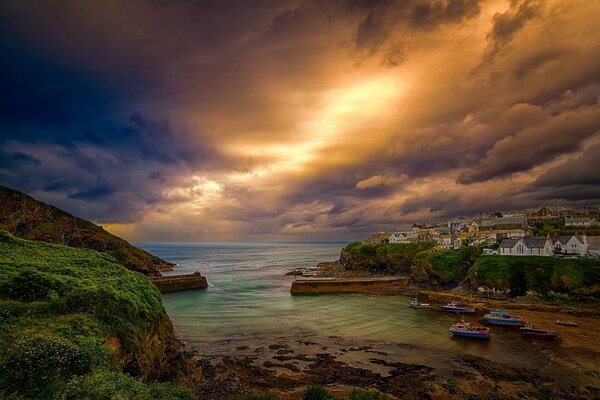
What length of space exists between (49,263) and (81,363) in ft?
40.2

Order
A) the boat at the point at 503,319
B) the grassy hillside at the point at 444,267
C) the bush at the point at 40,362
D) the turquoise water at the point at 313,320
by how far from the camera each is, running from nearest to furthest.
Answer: the bush at the point at 40,362 < the turquoise water at the point at 313,320 < the boat at the point at 503,319 < the grassy hillside at the point at 444,267

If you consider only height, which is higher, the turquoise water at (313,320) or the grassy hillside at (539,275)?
the grassy hillside at (539,275)

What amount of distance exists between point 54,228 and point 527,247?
378 feet

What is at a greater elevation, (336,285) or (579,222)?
(579,222)

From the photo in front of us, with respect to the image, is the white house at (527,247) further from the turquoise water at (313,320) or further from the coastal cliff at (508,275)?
the turquoise water at (313,320)

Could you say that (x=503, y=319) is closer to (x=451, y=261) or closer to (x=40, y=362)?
(x=451, y=261)

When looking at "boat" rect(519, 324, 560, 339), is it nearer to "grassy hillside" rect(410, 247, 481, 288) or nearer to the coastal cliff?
the coastal cliff

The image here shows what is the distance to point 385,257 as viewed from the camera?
98375 mm

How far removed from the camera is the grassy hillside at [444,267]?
233 ft

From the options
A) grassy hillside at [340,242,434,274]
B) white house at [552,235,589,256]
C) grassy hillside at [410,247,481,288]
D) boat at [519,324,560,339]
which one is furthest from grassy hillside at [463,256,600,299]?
grassy hillside at [340,242,434,274]

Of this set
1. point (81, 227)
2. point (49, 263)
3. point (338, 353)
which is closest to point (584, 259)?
point (338, 353)

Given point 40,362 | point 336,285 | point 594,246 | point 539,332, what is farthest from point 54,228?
point 594,246

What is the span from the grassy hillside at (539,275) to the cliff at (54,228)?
86.7 m

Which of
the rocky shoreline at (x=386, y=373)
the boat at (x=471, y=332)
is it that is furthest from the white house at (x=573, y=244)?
the rocky shoreline at (x=386, y=373)
